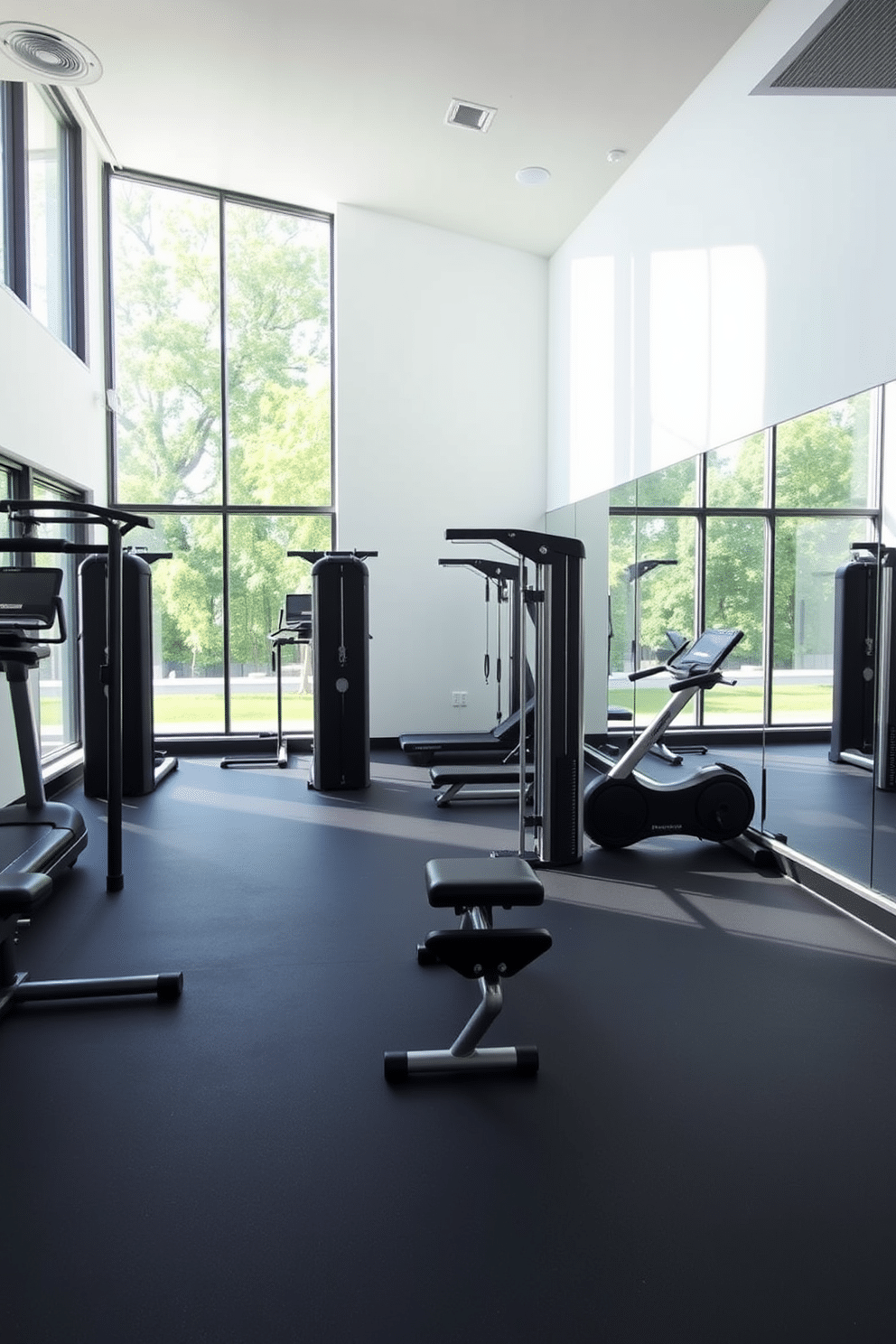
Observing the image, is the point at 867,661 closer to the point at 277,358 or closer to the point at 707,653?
the point at 707,653

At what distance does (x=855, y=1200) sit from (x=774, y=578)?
306 cm

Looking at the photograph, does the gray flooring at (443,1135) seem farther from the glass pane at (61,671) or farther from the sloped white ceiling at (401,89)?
the sloped white ceiling at (401,89)

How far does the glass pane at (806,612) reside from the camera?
4.16 metres

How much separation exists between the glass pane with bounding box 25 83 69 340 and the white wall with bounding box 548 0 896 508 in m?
3.91

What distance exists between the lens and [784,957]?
3.48 metres

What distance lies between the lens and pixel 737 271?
5043 millimetres

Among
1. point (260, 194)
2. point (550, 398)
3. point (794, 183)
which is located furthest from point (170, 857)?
point (260, 194)

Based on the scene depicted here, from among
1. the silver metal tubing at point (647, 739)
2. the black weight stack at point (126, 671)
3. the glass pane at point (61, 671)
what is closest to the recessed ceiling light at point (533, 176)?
the black weight stack at point (126, 671)

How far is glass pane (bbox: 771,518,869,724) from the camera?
4160 millimetres

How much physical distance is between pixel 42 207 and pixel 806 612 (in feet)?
18.8

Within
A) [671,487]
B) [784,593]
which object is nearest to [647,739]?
[784,593]

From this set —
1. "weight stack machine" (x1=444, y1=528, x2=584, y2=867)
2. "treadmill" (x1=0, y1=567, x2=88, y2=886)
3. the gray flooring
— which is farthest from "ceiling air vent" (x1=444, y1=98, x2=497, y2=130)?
the gray flooring

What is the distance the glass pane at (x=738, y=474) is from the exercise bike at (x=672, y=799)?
2.24 feet

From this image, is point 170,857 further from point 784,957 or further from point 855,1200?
point 855,1200
